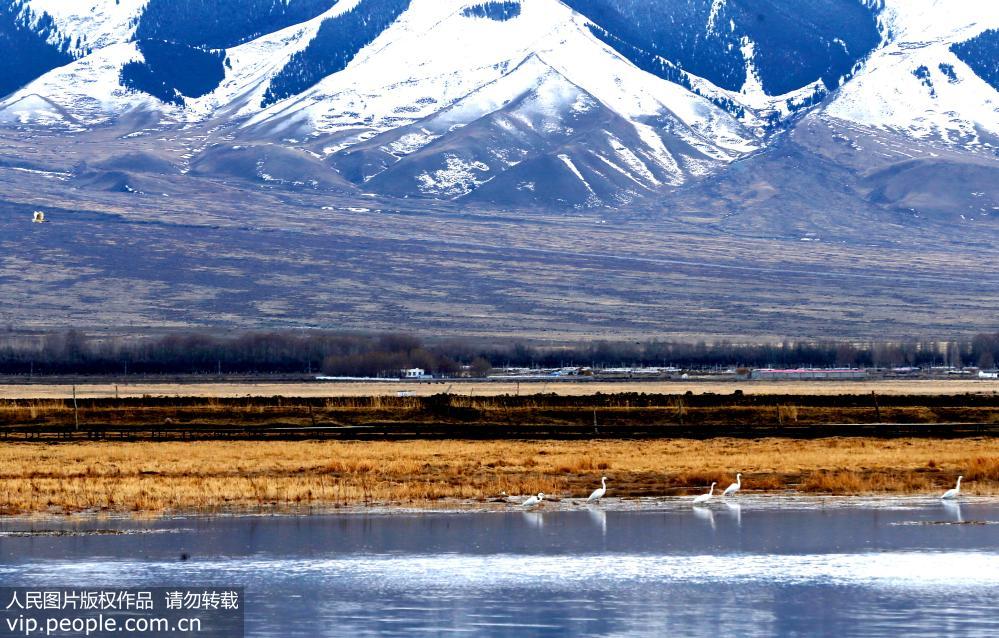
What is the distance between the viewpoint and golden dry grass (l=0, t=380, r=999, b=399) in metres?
87.4

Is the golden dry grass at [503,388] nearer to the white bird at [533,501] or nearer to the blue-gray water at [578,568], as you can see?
the white bird at [533,501]

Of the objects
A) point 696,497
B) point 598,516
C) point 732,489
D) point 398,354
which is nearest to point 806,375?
point 398,354

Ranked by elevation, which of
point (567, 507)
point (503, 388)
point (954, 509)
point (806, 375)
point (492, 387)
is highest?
point (806, 375)

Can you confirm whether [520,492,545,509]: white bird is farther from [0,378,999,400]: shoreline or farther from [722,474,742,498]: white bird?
[0,378,999,400]: shoreline

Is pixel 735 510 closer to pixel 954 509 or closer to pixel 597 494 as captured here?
pixel 597 494

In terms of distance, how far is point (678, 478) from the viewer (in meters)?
36.6

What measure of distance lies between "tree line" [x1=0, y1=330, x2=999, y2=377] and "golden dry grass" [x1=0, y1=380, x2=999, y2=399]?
29544 millimetres

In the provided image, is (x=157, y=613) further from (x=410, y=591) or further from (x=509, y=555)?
(x=509, y=555)

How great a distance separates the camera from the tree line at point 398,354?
14101cm

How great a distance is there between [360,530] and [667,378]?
88349 millimetres

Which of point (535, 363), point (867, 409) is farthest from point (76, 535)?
point (535, 363)

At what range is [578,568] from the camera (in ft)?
81.8

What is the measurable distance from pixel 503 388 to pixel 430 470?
185 ft

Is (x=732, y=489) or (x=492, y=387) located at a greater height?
(x=492, y=387)
